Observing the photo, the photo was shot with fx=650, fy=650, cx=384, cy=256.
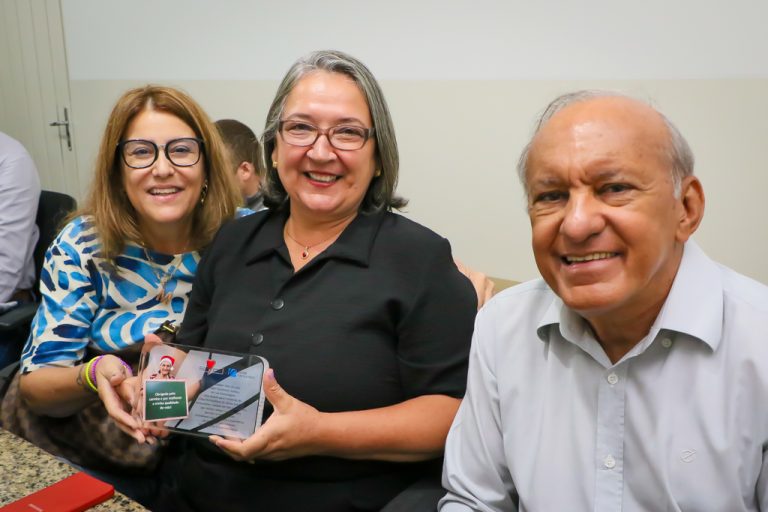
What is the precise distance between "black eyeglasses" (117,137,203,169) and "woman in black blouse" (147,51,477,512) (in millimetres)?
305

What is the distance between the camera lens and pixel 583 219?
1041mm

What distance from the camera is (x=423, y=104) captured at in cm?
285

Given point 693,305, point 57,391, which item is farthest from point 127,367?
point 693,305

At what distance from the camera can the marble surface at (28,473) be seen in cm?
114

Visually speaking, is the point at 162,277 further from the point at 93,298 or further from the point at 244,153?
the point at 244,153

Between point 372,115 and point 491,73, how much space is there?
4.02 feet

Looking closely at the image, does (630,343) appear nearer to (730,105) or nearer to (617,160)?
(617,160)

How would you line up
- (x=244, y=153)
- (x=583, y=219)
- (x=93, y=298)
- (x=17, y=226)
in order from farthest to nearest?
(x=244, y=153) < (x=17, y=226) < (x=93, y=298) < (x=583, y=219)

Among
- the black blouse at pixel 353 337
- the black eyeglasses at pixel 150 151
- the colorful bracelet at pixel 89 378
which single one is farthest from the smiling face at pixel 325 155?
the colorful bracelet at pixel 89 378

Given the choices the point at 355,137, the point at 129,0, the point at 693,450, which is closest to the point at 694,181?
the point at 693,450

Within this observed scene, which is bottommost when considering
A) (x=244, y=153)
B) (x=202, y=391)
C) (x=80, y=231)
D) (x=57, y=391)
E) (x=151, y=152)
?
(x=57, y=391)

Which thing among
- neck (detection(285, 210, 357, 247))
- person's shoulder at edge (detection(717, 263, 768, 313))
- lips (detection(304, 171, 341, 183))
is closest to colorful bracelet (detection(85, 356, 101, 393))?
neck (detection(285, 210, 357, 247))

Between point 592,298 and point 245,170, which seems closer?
point 592,298

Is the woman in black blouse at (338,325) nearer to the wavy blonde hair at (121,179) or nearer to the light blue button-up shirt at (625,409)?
the light blue button-up shirt at (625,409)
